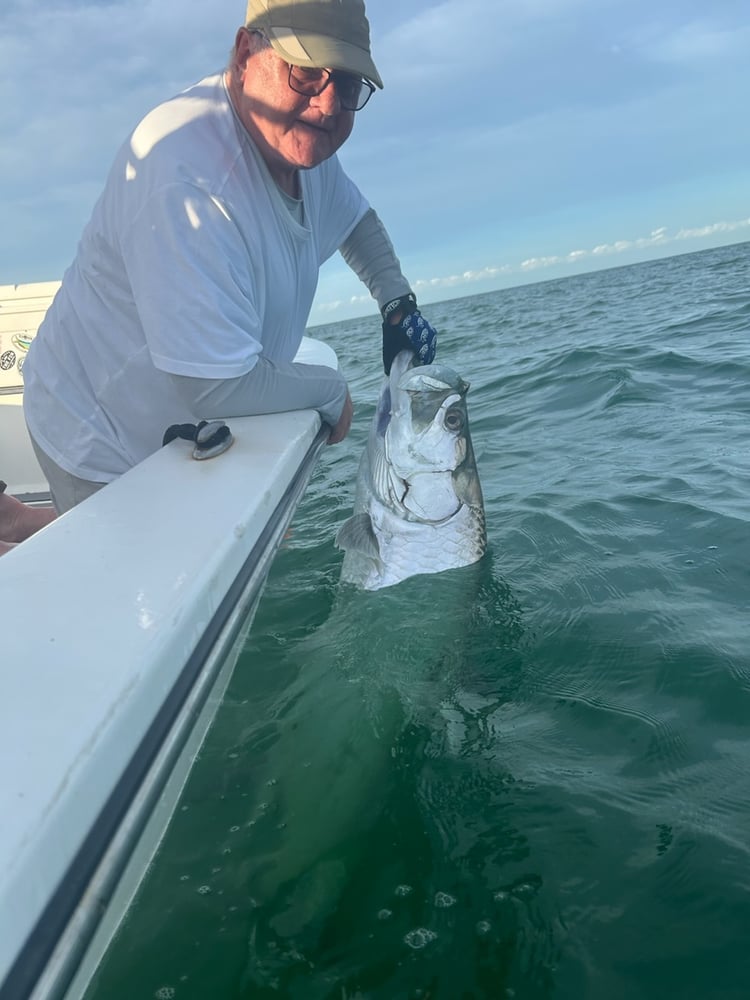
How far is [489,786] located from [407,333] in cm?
172

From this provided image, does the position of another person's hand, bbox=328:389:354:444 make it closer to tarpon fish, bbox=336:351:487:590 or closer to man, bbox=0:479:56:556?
tarpon fish, bbox=336:351:487:590

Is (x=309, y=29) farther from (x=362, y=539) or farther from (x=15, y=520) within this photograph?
(x=15, y=520)

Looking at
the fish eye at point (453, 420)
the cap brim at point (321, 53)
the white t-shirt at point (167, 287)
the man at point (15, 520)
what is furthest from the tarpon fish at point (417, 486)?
the man at point (15, 520)

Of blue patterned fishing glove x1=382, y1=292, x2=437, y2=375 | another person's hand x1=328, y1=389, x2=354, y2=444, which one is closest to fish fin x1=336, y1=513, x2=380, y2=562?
another person's hand x1=328, y1=389, x2=354, y2=444

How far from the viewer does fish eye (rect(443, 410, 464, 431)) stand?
106 inches

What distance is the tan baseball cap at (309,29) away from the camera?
1.91 metres

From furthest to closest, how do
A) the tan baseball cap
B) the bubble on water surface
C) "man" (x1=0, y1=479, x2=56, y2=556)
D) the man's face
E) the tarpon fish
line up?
"man" (x1=0, y1=479, x2=56, y2=556)
the tarpon fish
the man's face
the tan baseball cap
the bubble on water surface

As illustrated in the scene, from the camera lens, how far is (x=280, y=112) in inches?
81.4

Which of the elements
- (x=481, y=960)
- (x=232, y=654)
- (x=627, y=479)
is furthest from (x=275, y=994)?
(x=627, y=479)

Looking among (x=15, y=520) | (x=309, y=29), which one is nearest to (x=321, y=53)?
(x=309, y=29)

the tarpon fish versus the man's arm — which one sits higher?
the man's arm

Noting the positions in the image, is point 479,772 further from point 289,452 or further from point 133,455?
point 133,455

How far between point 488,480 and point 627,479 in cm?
85

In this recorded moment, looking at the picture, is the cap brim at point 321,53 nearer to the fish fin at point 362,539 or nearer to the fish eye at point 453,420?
the fish eye at point 453,420
